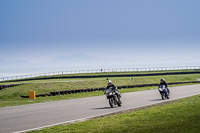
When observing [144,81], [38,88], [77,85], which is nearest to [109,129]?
[38,88]

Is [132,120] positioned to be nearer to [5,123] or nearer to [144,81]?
[5,123]

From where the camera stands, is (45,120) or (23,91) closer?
(45,120)

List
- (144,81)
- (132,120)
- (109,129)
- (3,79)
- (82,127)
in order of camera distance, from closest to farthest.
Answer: (109,129), (82,127), (132,120), (144,81), (3,79)

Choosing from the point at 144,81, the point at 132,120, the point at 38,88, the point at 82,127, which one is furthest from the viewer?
the point at 144,81

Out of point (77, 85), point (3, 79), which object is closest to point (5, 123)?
point (77, 85)

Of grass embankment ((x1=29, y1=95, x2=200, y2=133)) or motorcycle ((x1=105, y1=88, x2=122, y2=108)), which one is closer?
grass embankment ((x1=29, y1=95, x2=200, y2=133))

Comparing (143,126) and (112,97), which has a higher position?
(112,97)

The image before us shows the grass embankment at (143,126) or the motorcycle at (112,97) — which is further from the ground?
the motorcycle at (112,97)

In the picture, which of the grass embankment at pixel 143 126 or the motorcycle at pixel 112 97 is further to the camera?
the motorcycle at pixel 112 97

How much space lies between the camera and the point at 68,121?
14.8m

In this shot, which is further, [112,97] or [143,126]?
[112,97]

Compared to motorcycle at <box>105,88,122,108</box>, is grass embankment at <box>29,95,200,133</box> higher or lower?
lower

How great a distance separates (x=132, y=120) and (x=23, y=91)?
2660 cm

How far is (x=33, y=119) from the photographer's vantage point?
15.9 meters
